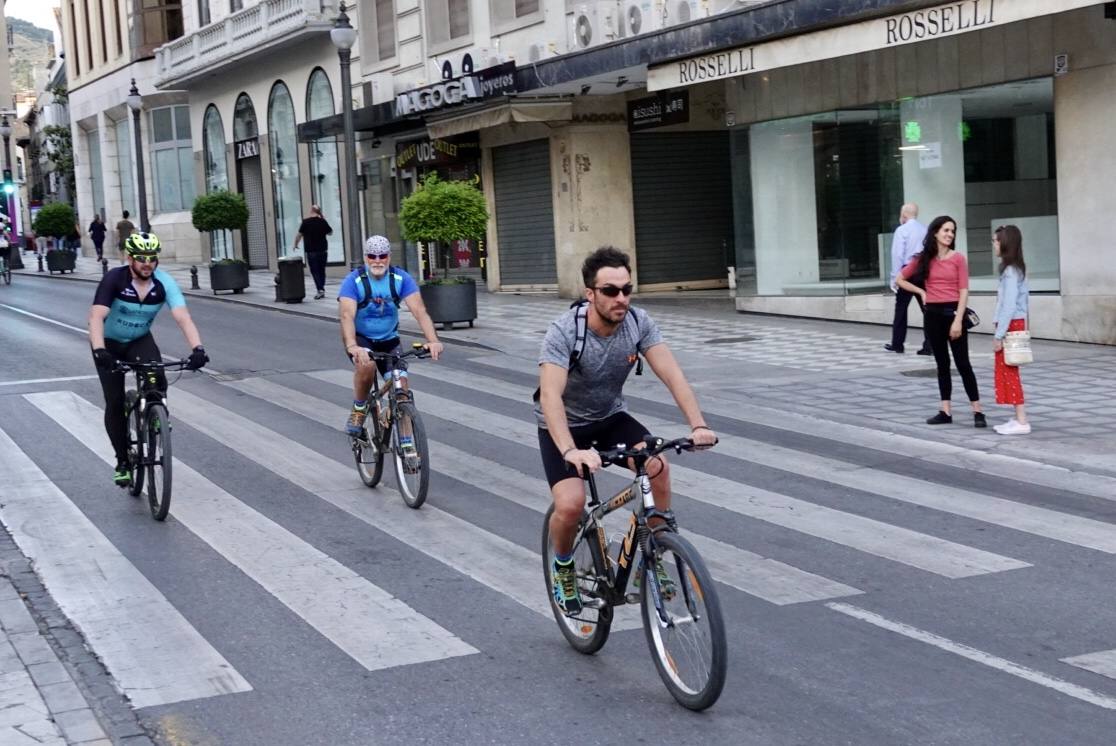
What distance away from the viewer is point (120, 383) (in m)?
9.88

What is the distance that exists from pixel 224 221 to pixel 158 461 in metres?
23.6

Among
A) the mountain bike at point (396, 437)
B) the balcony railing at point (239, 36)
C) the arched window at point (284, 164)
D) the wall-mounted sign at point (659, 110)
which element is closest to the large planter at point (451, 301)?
the wall-mounted sign at point (659, 110)

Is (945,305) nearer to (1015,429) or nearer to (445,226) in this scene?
(1015,429)

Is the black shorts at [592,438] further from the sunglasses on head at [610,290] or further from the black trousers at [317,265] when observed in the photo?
the black trousers at [317,265]

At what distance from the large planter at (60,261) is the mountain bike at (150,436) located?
3487cm

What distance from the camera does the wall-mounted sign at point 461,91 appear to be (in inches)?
1022

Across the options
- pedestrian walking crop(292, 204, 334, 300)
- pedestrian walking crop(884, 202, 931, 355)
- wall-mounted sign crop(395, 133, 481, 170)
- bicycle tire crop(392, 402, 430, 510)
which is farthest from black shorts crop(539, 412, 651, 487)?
wall-mounted sign crop(395, 133, 481, 170)

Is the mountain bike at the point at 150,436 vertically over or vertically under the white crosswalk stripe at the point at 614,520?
over

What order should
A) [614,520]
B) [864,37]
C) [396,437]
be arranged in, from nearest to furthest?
[614,520], [396,437], [864,37]

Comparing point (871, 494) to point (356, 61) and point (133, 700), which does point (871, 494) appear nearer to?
point (133, 700)

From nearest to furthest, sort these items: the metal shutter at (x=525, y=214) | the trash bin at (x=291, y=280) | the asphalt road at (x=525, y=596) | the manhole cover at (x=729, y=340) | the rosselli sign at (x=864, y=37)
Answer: the asphalt road at (x=525, y=596)
the rosselli sign at (x=864, y=37)
the manhole cover at (x=729, y=340)
the trash bin at (x=291, y=280)
the metal shutter at (x=525, y=214)

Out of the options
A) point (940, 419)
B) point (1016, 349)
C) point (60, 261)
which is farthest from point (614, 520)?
point (60, 261)

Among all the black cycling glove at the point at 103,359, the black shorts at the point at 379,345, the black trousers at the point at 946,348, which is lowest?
the black trousers at the point at 946,348

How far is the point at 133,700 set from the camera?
5.73 m
